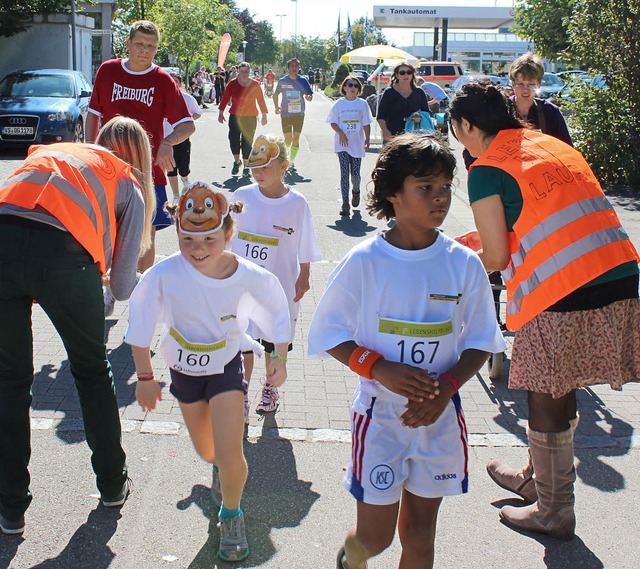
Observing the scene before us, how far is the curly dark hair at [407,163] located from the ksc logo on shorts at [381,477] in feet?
2.97

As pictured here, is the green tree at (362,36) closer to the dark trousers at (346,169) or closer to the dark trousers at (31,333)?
the dark trousers at (346,169)

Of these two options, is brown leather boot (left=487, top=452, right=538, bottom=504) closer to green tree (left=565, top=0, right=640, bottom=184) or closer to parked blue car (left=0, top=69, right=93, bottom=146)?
green tree (left=565, top=0, right=640, bottom=184)

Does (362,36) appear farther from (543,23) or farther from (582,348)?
(582,348)

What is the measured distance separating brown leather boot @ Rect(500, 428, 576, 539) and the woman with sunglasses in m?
7.32

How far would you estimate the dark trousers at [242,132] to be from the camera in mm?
14961

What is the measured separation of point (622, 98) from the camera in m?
14.6

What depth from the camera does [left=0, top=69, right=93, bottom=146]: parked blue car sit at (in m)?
17.0

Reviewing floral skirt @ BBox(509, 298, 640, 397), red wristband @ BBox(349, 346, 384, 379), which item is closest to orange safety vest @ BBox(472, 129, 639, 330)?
floral skirt @ BBox(509, 298, 640, 397)

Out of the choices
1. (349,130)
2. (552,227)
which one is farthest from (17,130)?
(552,227)

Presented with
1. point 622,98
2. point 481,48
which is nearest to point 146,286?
point 622,98

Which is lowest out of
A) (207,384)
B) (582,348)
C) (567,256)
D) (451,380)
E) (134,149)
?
(207,384)

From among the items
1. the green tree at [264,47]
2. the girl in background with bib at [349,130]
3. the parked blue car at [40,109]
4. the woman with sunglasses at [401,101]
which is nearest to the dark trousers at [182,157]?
the girl in background with bib at [349,130]

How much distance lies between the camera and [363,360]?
274 cm

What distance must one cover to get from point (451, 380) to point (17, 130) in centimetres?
1617
